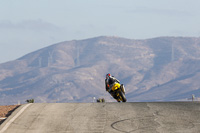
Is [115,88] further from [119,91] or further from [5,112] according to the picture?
[5,112]

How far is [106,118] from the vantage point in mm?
16734

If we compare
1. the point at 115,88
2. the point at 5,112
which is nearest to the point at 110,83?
the point at 115,88

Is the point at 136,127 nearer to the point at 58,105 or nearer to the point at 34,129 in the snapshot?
the point at 34,129

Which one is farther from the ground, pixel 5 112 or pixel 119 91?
pixel 119 91

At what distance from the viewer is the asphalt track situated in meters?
15.1

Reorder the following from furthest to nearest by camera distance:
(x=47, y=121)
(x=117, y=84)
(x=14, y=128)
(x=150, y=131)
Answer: (x=117, y=84) < (x=47, y=121) < (x=14, y=128) < (x=150, y=131)

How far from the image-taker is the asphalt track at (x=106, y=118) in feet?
Answer: 49.5

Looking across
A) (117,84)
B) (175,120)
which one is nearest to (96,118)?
(175,120)

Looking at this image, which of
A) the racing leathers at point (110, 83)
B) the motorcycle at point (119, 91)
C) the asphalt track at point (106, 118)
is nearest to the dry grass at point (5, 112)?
the asphalt track at point (106, 118)

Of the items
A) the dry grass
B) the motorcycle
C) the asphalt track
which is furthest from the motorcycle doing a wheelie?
the dry grass

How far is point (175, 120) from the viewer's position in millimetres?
16031

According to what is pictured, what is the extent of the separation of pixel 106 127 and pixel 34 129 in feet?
6.99

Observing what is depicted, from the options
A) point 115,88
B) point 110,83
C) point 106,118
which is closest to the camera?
point 106,118

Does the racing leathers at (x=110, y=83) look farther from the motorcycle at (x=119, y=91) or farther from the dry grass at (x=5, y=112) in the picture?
the dry grass at (x=5, y=112)
